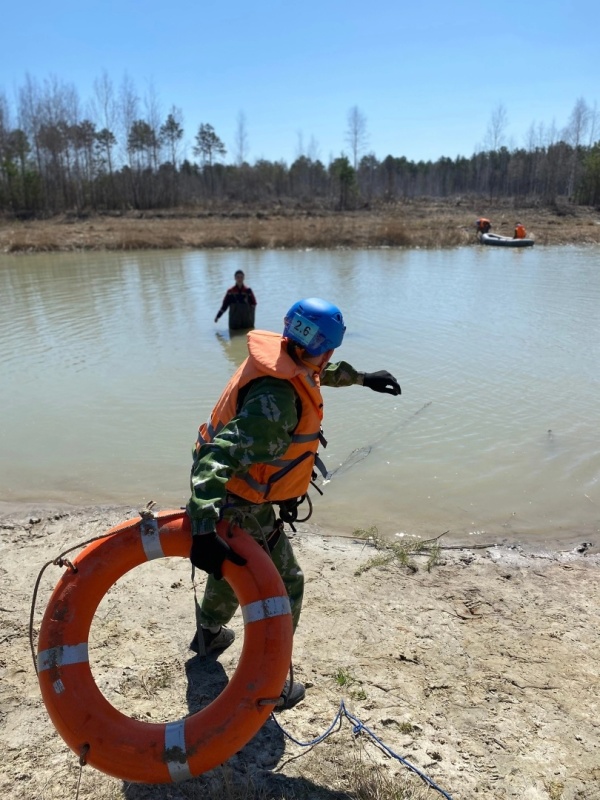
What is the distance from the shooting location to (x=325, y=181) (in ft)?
275

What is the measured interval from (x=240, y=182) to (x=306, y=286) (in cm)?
5854

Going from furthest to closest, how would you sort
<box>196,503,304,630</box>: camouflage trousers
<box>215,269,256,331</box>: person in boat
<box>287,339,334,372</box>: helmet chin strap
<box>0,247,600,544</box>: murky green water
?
<box>215,269,256,331</box>: person in boat, <box>0,247,600,544</box>: murky green water, <box>196,503,304,630</box>: camouflage trousers, <box>287,339,334,372</box>: helmet chin strap

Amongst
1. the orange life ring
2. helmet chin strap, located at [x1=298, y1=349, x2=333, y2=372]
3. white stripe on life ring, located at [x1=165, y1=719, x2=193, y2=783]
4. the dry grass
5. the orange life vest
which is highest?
the dry grass

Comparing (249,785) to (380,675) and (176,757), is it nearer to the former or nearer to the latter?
(176,757)

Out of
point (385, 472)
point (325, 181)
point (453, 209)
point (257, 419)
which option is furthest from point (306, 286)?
point (325, 181)

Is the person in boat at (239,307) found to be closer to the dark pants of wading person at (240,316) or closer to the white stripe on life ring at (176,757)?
the dark pants of wading person at (240,316)

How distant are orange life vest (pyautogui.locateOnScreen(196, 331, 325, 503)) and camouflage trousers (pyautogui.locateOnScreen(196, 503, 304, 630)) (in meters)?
0.11

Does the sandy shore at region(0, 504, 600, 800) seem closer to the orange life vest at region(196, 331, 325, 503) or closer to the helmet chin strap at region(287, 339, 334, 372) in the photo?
the orange life vest at region(196, 331, 325, 503)

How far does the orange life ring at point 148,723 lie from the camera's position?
6.98ft

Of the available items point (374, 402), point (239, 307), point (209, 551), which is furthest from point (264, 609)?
Result: point (239, 307)

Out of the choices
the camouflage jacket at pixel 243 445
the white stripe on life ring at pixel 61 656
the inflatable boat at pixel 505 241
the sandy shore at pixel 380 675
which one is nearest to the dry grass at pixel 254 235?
the inflatable boat at pixel 505 241

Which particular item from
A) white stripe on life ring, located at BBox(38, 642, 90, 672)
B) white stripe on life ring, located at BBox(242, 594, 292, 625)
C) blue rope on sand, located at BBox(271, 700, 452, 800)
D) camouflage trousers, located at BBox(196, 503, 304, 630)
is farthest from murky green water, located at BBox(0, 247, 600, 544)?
white stripe on life ring, located at BBox(38, 642, 90, 672)

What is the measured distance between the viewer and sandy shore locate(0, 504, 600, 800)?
7.77 ft

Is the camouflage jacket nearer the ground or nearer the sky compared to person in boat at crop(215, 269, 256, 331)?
nearer the sky
